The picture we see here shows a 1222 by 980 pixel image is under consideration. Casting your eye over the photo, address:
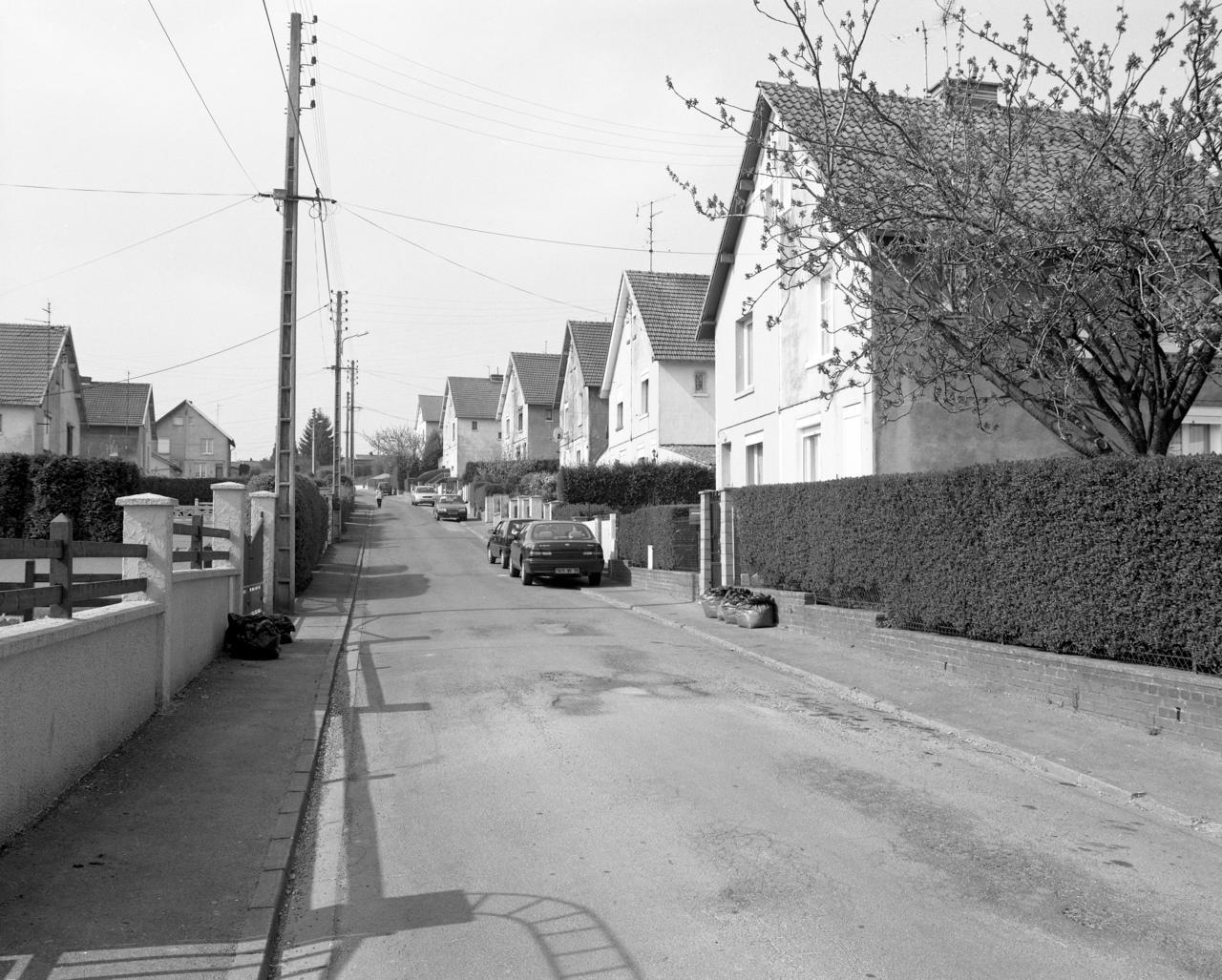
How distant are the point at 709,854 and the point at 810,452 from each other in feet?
48.2

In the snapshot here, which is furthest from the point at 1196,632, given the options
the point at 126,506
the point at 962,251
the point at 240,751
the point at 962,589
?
the point at 126,506

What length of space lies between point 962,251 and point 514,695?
5989 millimetres

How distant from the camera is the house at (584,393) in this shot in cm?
4719

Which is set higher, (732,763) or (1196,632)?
(1196,632)

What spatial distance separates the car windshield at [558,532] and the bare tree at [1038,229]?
49.1ft

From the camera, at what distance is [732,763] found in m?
7.67

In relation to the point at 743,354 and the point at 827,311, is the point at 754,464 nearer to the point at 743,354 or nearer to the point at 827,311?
the point at 743,354

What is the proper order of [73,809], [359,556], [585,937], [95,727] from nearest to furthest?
[585,937] → [73,809] → [95,727] → [359,556]

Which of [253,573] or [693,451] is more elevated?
[693,451]

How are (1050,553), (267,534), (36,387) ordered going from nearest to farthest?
(1050,553), (267,534), (36,387)

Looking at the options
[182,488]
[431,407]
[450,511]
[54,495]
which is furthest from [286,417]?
[431,407]

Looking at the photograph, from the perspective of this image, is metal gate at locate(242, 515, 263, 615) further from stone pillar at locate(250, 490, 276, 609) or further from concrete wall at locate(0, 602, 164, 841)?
concrete wall at locate(0, 602, 164, 841)

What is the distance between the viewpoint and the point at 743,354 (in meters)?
23.3

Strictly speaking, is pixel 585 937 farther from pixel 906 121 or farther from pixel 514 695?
pixel 906 121
